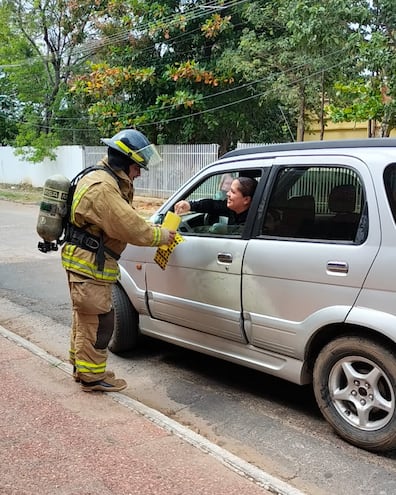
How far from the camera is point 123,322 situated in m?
4.64

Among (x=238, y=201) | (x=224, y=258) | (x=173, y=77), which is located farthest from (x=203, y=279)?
(x=173, y=77)

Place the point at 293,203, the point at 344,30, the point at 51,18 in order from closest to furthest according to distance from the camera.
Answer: the point at 293,203 < the point at 344,30 < the point at 51,18

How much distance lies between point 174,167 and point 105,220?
15.7 metres

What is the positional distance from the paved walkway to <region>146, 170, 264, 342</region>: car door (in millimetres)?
774

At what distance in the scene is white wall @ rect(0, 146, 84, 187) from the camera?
24.2 meters

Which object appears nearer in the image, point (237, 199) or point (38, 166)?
point (237, 199)

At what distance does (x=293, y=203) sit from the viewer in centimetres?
360

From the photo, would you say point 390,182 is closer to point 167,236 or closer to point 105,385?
point 167,236

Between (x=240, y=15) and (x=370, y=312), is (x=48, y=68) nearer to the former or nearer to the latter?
(x=240, y=15)

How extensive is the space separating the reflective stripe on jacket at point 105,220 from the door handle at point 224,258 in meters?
0.44

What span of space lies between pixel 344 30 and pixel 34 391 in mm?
9476

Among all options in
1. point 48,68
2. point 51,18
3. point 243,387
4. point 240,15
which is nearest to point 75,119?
point 48,68

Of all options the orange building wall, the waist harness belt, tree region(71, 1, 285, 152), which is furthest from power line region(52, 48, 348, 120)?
the waist harness belt

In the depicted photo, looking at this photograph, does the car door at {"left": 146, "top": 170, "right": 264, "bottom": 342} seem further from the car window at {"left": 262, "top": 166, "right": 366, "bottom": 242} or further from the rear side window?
the rear side window
